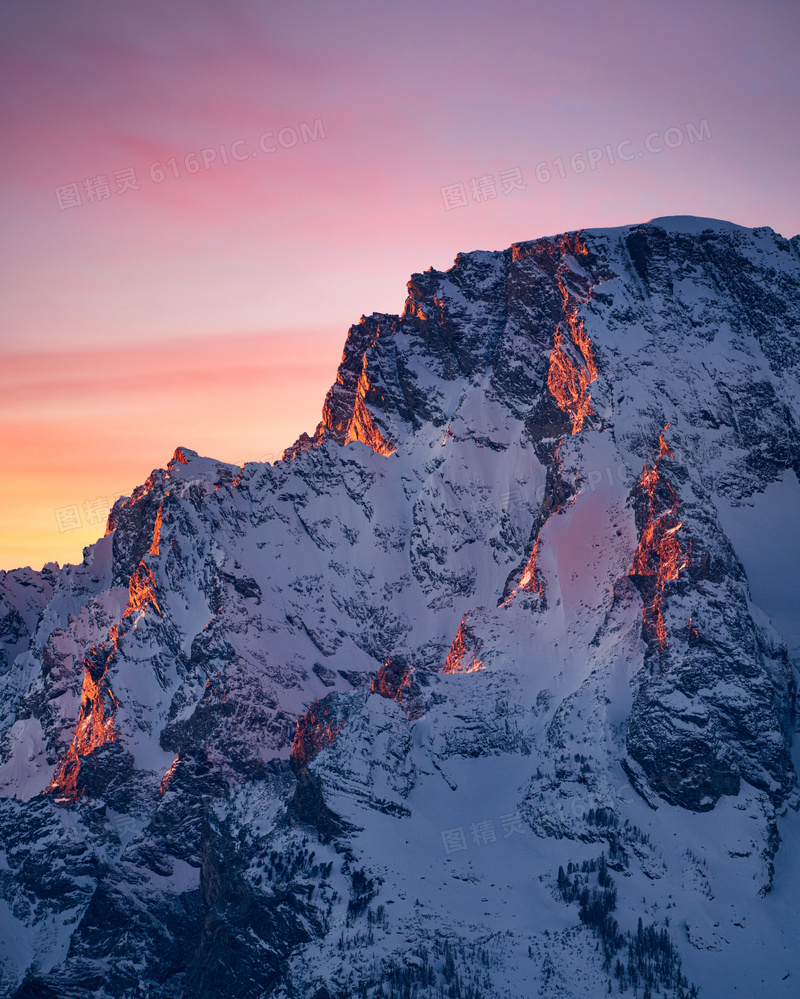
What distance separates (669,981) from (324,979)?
48081 millimetres

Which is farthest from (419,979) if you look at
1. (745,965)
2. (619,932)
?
(745,965)

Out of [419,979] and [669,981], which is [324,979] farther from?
[669,981]


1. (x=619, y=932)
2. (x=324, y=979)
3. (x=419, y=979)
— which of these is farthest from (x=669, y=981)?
(x=324, y=979)

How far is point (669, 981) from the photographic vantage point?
192 m

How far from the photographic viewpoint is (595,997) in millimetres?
189500

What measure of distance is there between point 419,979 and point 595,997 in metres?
24.5

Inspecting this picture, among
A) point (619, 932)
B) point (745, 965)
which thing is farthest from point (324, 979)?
point (745, 965)

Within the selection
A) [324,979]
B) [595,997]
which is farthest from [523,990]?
[324,979]

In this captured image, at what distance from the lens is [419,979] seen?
7653 inches

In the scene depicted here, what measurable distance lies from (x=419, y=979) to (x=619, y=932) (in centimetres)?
2986

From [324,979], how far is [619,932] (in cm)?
4289

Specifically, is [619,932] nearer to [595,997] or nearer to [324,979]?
[595,997]

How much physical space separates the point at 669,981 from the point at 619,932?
35.5ft

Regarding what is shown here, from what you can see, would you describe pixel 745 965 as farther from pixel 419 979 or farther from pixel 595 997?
pixel 419 979
